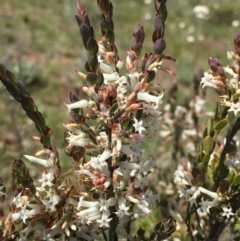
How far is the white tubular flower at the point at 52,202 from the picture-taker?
129 centimetres

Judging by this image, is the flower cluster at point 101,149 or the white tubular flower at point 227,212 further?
the white tubular flower at point 227,212

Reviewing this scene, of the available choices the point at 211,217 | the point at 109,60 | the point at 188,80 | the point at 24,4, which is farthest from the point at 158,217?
the point at 24,4

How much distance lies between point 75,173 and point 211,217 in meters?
0.54

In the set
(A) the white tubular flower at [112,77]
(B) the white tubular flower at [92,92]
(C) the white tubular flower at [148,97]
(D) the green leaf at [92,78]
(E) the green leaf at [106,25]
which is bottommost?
(C) the white tubular flower at [148,97]

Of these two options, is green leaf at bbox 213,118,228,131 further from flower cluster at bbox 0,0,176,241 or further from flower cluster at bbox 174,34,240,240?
flower cluster at bbox 0,0,176,241

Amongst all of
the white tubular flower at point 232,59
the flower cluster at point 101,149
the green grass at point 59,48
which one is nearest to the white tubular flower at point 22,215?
the flower cluster at point 101,149

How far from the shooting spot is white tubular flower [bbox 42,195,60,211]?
129 cm

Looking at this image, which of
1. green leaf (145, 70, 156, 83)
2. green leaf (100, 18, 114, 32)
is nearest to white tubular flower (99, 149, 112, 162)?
green leaf (145, 70, 156, 83)

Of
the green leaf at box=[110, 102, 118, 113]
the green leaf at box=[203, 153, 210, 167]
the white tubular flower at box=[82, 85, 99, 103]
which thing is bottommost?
the green leaf at box=[203, 153, 210, 167]

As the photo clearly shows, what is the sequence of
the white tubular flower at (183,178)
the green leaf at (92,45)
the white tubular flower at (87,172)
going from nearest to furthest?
1. the green leaf at (92,45)
2. the white tubular flower at (87,172)
3. the white tubular flower at (183,178)

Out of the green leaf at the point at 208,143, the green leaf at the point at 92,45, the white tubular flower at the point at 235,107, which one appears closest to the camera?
the green leaf at the point at 92,45

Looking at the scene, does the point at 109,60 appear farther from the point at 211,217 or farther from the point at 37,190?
the point at 211,217

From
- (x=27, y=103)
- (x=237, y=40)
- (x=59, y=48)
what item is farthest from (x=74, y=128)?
(x=59, y=48)

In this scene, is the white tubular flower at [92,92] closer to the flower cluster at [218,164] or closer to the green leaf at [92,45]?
the green leaf at [92,45]
